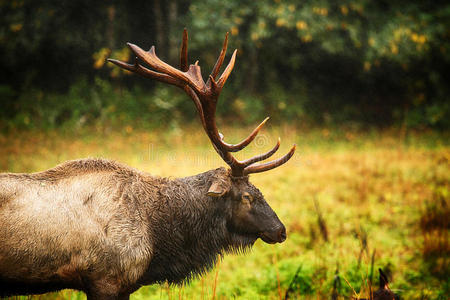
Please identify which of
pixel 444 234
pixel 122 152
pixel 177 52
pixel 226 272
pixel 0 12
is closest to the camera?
pixel 226 272

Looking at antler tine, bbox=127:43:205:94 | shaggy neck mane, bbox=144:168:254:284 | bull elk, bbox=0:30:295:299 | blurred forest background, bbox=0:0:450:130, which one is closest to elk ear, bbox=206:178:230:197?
bull elk, bbox=0:30:295:299

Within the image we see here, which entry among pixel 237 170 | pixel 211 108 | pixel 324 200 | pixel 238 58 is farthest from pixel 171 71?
pixel 238 58

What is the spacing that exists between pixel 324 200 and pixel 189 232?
14.1 feet

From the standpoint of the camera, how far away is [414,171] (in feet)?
28.7

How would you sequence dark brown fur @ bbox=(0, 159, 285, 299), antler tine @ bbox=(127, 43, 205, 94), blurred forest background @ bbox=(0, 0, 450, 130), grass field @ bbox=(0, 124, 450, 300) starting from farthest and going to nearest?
blurred forest background @ bbox=(0, 0, 450, 130)
grass field @ bbox=(0, 124, 450, 300)
antler tine @ bbox=(127, 43, 205, 94)
dark brown fur @ bbox=(0, 159, 285, 299)

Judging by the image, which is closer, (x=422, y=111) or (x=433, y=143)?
(x=433, y=143)

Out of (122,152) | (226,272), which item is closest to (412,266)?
(226,272)

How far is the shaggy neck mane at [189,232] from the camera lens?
340 centimetres

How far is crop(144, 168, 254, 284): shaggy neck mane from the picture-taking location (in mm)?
3400

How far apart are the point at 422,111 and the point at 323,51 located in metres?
4.04

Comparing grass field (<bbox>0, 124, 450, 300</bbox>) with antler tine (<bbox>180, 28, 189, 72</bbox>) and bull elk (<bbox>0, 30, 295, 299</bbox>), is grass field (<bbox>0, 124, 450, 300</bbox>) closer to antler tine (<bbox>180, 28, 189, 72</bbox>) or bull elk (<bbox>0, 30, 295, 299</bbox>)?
bull elk (<bbox>0, 30, 295, 299</bbox>)

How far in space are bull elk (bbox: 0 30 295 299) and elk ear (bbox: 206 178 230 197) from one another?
0.03 ft

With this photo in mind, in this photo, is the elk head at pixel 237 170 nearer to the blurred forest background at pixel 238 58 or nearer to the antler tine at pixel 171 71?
the antler tine at pixel 171 71

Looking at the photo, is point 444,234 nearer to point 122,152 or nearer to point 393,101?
point 122,152
